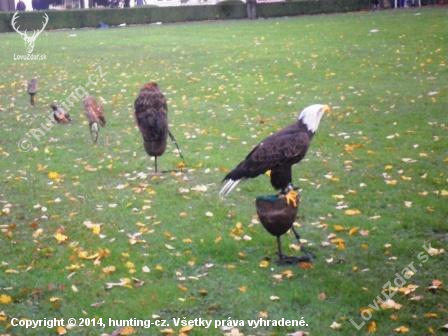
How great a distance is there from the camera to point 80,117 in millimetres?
15156

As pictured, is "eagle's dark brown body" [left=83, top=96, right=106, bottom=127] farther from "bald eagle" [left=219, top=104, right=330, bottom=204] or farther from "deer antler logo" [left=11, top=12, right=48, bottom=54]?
"deer antler logo" [left=11, top=12, right=48, bottom=54]

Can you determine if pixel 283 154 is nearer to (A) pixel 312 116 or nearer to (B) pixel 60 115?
(A) pixel 312 116

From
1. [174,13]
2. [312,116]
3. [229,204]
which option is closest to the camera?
[312,116]

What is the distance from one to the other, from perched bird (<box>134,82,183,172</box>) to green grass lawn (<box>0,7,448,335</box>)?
64 centimetres

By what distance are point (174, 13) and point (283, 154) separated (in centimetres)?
3160

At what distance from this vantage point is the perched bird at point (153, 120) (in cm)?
966

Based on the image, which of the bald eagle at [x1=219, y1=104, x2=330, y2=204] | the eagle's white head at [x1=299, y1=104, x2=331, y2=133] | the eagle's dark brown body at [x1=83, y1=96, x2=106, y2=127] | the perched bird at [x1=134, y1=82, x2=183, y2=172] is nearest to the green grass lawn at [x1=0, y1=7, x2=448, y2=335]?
the eagle's dark brown body at [x1=83, y1=96, x2=106, y2=127]

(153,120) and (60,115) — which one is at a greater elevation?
(153,120)

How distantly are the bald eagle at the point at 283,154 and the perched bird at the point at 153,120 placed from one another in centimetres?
268

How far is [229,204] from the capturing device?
29.9 feet

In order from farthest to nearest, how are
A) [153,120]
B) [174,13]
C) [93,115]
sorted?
[174,13], [93,115], [153,120]

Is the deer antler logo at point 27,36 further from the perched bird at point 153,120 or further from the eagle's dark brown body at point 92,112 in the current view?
the perched bird at point 153,120

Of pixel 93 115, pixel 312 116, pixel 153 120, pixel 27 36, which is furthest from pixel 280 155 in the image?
pixel 27 36

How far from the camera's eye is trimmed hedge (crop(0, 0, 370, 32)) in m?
36.5
